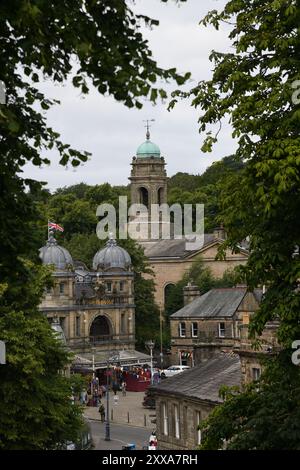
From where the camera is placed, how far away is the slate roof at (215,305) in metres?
83.2

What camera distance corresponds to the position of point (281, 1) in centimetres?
2244

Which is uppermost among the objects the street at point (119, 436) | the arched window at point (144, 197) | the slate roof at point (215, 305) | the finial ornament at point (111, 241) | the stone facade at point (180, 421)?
the arched window at point (144, 197)

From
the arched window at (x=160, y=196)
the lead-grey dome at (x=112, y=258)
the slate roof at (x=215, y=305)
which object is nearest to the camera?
the slate roof at (x=215, y=305)

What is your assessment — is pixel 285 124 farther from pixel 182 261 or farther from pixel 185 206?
pixel 185 206

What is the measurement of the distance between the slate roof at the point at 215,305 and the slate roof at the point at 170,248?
2548 cm

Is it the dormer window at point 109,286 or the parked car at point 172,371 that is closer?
the parked car at point 172,371

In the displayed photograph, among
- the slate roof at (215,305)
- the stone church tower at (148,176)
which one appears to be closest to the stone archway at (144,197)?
the stone church tower at (148,176)

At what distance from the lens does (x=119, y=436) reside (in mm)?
58188

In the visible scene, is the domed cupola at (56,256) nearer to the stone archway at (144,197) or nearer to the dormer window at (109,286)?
the dormer window at (109,286)

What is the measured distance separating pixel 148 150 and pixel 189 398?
83.8 m

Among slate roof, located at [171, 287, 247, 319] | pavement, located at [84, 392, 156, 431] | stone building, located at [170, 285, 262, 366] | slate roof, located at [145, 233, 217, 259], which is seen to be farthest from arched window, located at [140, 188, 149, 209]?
pavement, located at [84, 392, 156, 431]

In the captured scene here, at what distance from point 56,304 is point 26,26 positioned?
80.0 m

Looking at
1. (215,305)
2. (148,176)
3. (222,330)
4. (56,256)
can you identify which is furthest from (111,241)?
(148,176)

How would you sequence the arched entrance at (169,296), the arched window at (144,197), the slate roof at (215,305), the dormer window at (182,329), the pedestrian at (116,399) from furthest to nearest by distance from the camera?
the arched window at (144,197) → the arched entrance at (169,296) → the dormer window at (182,329) → the slate roof at (215,305) → the pedestrian at (116,399)
